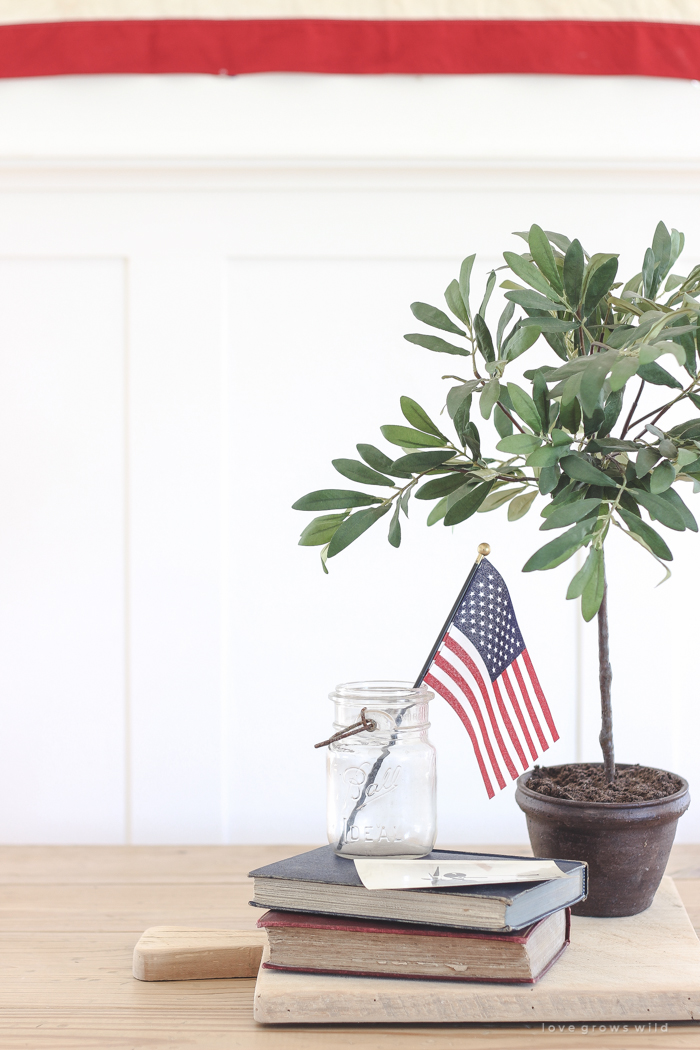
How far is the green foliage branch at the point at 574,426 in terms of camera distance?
719mm

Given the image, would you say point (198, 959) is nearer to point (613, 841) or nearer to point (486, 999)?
point (486, 999)

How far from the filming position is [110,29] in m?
1.43

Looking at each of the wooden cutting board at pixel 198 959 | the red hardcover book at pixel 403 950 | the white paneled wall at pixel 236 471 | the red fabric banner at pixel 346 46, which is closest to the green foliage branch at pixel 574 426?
the red hardcover book at pixel 403 950

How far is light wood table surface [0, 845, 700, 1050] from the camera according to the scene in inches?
28.0

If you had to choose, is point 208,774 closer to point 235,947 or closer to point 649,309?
point 235,947

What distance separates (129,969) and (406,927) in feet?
1.02

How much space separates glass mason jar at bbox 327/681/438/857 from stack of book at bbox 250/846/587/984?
6 centimetres

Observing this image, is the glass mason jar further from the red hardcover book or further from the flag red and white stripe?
the flag red and white stripe

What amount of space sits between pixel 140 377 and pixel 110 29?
56 centimetres

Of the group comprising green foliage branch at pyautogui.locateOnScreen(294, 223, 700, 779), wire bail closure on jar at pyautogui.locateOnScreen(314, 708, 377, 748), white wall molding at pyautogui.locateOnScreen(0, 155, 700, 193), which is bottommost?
wire bail closure on jar at pyautogui.locateOnScreen(314, 708, 377, 748)

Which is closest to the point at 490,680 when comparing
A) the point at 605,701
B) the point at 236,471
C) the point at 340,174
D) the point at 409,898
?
the point at 605,701

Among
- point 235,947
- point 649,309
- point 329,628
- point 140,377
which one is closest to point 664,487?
point 649,309

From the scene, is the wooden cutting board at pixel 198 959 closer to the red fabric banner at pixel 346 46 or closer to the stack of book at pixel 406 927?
the stack of book at pixel 406 927

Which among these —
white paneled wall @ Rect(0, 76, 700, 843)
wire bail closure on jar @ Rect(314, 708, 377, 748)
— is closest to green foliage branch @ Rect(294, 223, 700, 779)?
wire bail closure on jar @ Rect(314, 708, 377, 748)
